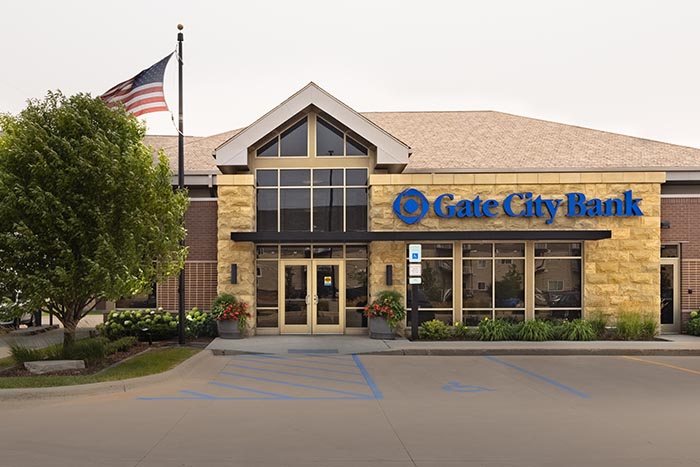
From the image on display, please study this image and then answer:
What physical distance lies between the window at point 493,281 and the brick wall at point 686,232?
5524 mm

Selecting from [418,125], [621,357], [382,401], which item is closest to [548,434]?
[382,401]

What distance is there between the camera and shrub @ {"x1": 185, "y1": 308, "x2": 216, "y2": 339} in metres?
17.5

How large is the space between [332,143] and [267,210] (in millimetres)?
3227

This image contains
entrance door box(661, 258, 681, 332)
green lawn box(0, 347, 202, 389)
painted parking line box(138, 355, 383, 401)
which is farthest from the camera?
entrance door box(661, 258, 681, 332)

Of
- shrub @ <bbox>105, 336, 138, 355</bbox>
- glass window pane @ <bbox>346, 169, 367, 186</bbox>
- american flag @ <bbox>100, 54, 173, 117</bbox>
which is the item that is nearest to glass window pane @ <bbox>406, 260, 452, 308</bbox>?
glass window pane @ <bbox>346, 169, 367, 186</bbox>

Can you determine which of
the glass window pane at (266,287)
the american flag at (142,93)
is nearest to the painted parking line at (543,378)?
the glass window pane at (266,287)

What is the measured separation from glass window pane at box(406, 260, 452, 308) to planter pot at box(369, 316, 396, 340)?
1445 mm

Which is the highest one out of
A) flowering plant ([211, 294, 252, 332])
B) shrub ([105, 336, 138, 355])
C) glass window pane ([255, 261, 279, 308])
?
glass window pane ([255, 261, 279, 308])

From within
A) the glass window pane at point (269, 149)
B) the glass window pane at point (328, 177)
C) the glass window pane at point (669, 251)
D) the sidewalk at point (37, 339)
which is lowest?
the sidewalk at point (37, 339)

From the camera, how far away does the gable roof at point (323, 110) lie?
17594 mm

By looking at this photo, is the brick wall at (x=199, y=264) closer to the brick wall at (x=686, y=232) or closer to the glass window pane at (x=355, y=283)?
the glass window pane at (x=355, y=283)

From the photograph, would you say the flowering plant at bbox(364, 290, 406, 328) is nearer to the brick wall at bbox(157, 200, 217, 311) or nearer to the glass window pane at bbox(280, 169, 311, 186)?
the glass window pane at bbox(280, 169, 311, 186)

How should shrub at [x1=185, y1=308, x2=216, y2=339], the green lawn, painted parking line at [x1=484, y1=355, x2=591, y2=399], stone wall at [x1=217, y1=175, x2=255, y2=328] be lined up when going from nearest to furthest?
1. the green lawn
2. painted parking line at [x1=484, y1=355, x2=591, y2=399]
3. shrub at [x1=185, y1=308, x2=216, y2=339]
4. stone wall at [x1=217, y1=175, x2=255, y2=328]

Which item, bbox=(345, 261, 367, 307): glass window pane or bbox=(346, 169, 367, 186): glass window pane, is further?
bbox=(346, 169, 367, 186): glass window pane
